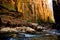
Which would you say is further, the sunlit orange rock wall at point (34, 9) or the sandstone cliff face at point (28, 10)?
the sunlit orange rock wall at point (34, 9)

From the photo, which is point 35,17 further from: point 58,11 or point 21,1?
point 58,11

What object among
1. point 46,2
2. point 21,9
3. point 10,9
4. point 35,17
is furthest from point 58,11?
point 10,9

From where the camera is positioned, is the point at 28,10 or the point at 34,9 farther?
the point at 34,9

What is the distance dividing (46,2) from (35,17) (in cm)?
146

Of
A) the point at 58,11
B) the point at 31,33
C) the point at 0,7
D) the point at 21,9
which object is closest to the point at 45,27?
the point at 31,33

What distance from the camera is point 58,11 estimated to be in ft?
41.8

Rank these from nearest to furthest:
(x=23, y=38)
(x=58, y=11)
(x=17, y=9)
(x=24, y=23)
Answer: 1. (x=23, y=38)
2. (x=24, y=23)
3. (x=17, y=9)
4. (x=58, y=11)

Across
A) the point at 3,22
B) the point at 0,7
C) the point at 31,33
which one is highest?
the point at 0,7

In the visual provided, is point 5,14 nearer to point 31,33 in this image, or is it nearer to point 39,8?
point 31,33

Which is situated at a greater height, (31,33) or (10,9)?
(10,9)

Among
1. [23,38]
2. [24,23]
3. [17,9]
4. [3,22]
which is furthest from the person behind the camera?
[17,9]

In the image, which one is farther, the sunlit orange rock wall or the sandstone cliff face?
the sunlit orange rock wall

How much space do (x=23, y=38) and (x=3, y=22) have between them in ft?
4.96

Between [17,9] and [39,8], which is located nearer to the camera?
[17,9]
